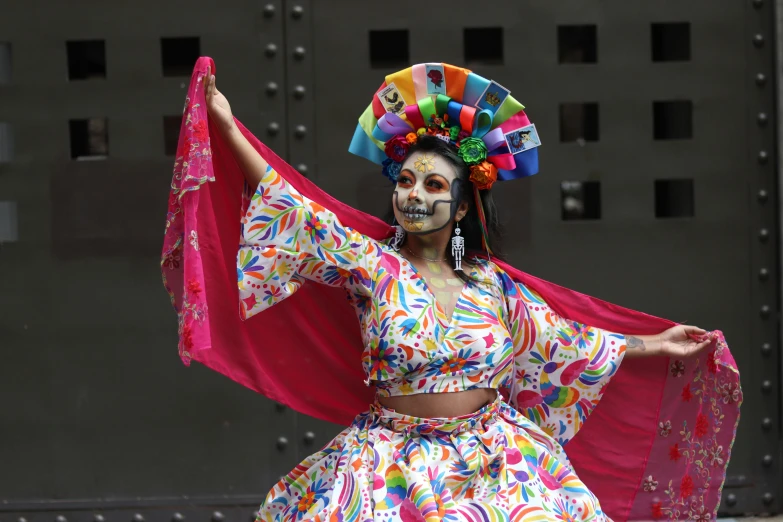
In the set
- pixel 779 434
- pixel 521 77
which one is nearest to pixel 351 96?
pixel 521 77

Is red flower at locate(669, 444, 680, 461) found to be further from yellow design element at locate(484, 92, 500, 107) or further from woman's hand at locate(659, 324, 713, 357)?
yellow design element at locate(484, 92, 500, 107)

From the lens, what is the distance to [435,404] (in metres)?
2.53

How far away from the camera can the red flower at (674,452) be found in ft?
9.66

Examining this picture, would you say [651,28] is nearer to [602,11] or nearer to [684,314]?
[602,11]

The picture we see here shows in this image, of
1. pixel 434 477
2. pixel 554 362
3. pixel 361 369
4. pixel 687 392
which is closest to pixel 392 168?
pixel 361 369

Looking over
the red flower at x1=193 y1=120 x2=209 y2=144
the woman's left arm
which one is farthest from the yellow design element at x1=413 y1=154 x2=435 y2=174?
the woman's left arm

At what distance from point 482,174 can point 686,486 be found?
1.06 meters

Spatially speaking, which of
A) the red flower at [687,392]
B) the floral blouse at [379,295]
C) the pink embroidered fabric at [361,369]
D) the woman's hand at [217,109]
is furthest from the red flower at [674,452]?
the woman's hand at [217,109]

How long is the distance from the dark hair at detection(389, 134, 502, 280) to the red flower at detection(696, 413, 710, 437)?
27.7 inches

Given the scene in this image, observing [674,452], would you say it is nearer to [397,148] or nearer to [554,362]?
[554,362]

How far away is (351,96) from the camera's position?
3527 mm

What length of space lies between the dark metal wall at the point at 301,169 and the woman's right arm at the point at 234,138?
972 millimetres

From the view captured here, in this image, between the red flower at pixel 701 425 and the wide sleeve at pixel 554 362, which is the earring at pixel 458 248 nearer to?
the wide sleeve at pixel 554 362

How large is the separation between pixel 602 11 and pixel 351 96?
873 millimetres
